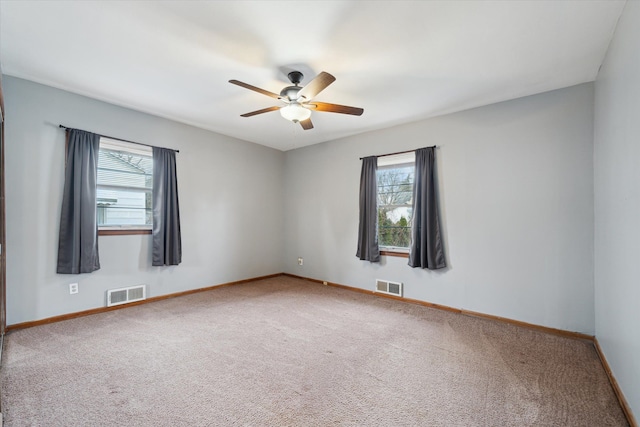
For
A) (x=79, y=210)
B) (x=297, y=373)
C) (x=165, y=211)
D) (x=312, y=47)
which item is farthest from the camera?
(x=165, y=211)

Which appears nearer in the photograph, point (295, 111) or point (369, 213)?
point (295, 111)

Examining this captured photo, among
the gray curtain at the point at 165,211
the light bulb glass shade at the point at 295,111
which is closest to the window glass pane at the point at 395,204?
the light bulb glass shade at the point at 295,111

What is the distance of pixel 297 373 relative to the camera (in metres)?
2.20

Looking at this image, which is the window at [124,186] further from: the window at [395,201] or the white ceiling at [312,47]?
the window at [395,201]

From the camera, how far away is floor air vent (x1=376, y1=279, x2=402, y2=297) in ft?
13.8

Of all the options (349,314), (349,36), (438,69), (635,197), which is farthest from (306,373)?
(438,69)

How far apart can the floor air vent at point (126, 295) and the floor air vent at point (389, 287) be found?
338 cm

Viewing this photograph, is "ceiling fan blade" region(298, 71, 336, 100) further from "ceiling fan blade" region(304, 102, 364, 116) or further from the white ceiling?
the white ceiling

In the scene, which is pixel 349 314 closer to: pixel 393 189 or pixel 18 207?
pixel 393 189

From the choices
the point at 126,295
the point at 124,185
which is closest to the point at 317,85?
the point at 124,185

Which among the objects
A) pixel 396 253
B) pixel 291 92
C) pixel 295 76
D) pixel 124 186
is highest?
pixel 295 76

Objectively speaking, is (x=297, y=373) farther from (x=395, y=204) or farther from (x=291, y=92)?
(x=395, y=204)

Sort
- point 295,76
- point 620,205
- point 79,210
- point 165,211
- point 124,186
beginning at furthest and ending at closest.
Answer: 1. point 165,211
2. point 124,186
3. point 79,210
4. point 295,76
5. point 620,205

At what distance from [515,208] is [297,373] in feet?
9.73
